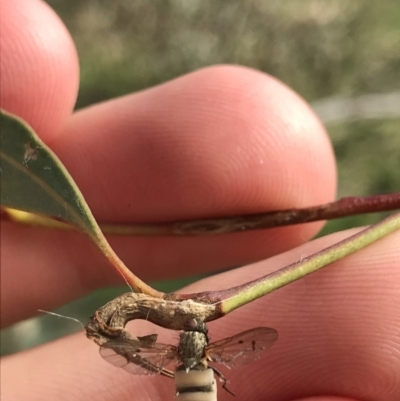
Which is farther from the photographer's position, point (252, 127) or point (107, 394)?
point (252, 127)

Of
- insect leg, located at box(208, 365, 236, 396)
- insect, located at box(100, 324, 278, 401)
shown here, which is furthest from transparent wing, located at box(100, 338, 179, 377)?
insect leg, located at box(208, 365, 236, 396)

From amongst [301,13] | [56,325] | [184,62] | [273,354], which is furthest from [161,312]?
[301,13]

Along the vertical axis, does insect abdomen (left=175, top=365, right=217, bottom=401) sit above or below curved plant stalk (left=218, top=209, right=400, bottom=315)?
below

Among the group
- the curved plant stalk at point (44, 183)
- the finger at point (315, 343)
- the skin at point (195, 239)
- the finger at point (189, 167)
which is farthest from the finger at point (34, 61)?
the finger at point (315, 343)

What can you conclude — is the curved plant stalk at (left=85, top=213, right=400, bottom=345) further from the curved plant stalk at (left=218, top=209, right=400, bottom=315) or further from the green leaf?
the green leaf

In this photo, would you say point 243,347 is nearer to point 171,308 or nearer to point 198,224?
point 171,308

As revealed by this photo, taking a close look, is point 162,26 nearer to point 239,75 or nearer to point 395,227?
point 239,75

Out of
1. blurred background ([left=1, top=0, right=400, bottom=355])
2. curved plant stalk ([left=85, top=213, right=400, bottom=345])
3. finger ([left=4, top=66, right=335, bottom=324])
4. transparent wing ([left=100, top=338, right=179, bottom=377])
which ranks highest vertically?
blurred background ([left=1, top=0, right=400, bottom=355])
